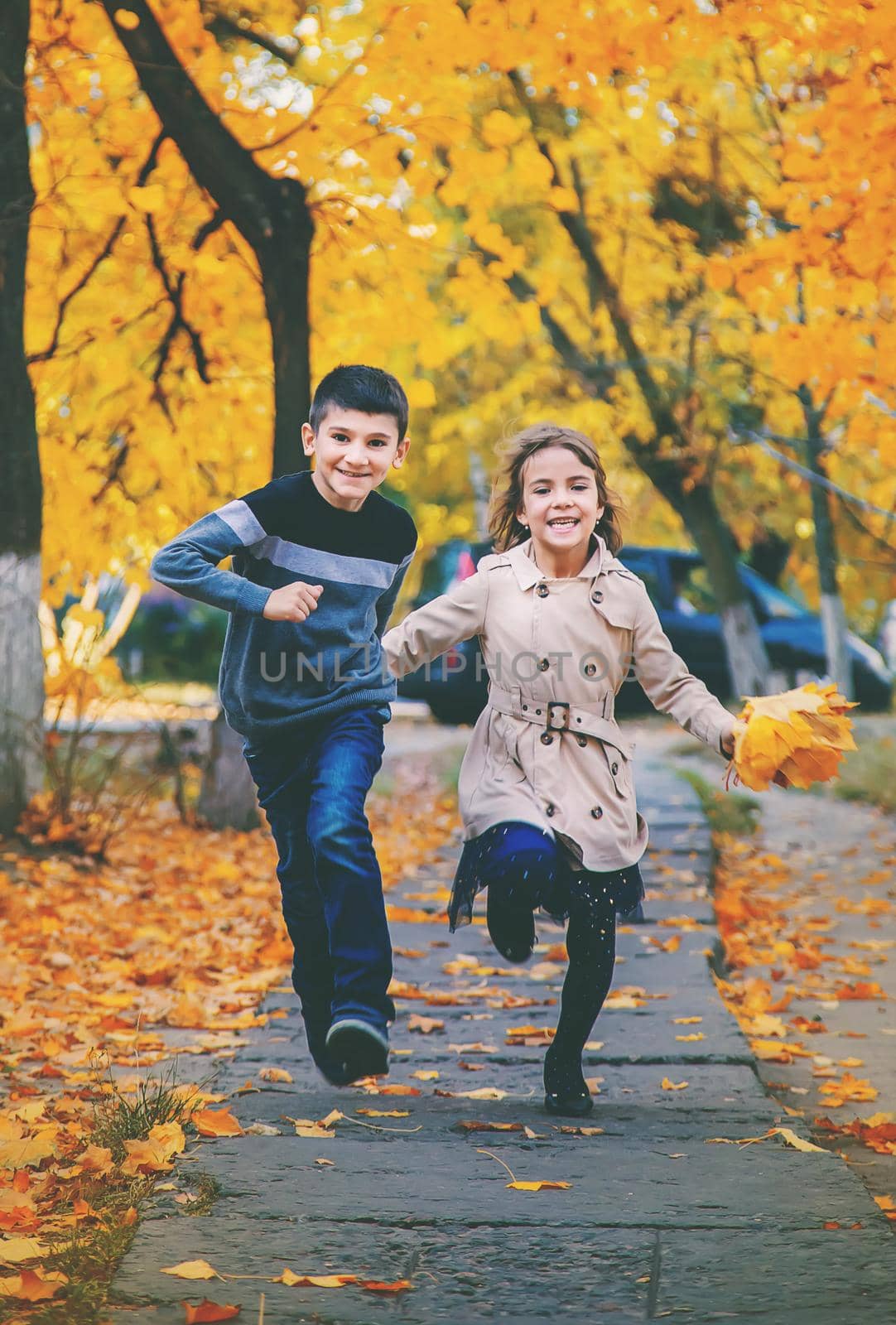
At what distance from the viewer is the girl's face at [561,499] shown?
3723mm

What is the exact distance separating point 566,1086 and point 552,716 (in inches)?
35.8

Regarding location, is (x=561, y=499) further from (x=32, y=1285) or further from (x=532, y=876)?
(x=32, y=1285)

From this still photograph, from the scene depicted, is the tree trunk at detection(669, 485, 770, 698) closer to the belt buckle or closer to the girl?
the girl

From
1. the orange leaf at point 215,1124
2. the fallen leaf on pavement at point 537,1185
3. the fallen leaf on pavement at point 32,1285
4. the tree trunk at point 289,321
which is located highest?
the tree trunk at point 289,321

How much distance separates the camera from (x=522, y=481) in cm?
388

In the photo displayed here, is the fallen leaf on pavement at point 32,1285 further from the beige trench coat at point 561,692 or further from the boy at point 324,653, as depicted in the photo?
the beige trench coat at point 561,692

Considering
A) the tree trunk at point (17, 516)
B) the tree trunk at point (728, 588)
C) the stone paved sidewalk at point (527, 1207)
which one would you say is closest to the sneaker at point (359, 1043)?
the stone paved sidewalk at point (527, 1207)

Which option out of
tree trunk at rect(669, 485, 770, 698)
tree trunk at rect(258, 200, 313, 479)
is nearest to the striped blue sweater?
tree trunk at rect(258, 200, 313, 479)

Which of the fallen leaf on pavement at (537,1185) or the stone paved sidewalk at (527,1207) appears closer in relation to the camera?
the stone paved sidewalk at (527,1207)

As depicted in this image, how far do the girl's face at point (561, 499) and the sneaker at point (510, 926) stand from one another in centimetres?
87

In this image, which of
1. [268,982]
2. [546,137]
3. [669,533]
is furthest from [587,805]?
[669,533]

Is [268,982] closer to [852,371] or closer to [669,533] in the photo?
[852,371]

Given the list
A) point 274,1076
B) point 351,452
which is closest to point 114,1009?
point 274,1076

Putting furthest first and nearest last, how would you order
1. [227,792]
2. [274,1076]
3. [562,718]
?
1. [227,792]
2. [274,1076]
3. [562,718]
